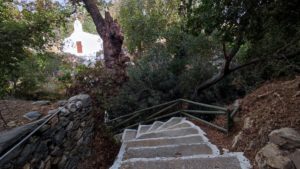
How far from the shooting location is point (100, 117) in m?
4.34

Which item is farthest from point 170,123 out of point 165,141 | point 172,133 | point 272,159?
point 272,159

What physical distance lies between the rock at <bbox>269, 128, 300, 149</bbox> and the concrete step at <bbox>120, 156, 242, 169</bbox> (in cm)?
52

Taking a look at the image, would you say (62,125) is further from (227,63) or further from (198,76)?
(198,76)

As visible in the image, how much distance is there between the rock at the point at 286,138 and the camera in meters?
2.46

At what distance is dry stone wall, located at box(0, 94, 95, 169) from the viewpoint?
1864 mm

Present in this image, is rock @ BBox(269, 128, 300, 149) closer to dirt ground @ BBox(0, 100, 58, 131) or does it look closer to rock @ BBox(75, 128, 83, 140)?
rock @ BBox(75, 128, 83, 140)

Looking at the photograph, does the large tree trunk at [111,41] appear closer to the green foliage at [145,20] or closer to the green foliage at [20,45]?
the green foliage at [20,45]

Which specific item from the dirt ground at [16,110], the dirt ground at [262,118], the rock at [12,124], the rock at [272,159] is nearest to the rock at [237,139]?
the dirt ground at [262,118]

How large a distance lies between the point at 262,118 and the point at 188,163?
1227mm

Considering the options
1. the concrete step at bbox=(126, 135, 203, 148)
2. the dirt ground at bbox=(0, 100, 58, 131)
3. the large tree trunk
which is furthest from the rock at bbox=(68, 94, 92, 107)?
the large tree trunk

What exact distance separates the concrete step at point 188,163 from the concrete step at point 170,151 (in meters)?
0.37

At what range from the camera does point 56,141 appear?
256cm

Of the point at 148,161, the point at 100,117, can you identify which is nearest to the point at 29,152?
the point at 148,161

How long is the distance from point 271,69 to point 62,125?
5.04m
